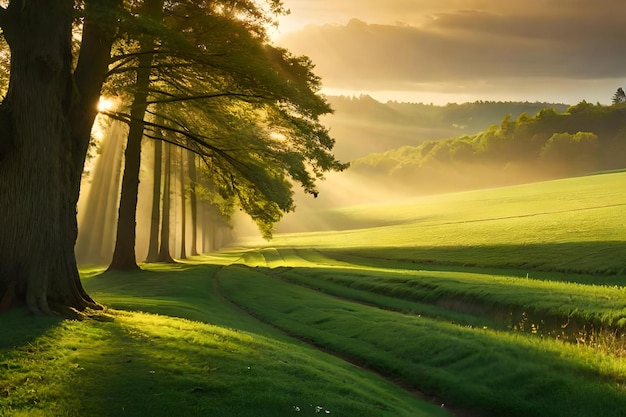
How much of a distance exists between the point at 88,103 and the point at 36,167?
140 inches

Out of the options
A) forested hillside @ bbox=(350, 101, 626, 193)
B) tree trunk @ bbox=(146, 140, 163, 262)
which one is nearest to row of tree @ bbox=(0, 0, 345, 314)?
tree trunk @ bbox=(146, 140, 163, 262)

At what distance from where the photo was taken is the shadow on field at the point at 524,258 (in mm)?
27702

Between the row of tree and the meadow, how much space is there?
186 centimetres

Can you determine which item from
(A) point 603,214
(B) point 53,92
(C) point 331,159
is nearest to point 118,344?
(B) point 53,92

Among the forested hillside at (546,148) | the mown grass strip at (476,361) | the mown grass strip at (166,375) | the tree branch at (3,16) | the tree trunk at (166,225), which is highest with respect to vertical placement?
the forested hillside at (546,148)

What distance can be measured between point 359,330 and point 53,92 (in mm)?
12330

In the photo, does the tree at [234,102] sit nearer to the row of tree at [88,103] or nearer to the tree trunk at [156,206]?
the row of tree at [88,103]

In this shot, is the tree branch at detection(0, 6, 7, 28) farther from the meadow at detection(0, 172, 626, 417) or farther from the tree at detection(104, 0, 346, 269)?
the meadow at detection(0, 172, 626, 417)

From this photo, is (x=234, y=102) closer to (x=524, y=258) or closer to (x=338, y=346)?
(x=338, y=346)

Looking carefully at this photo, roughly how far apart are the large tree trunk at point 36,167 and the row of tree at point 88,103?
0.02 metres

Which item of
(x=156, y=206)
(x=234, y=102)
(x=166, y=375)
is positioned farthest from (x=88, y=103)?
(x=156, y=206)

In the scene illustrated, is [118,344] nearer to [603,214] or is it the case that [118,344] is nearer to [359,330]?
[359,330]


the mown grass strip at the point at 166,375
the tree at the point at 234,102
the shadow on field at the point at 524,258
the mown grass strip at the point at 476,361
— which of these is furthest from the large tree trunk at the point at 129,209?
the shadow on field at the point at 524,258

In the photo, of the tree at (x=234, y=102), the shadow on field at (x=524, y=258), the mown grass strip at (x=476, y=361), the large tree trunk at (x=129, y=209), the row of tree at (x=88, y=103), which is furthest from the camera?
the large tree trunk at (x=129, y=209)
